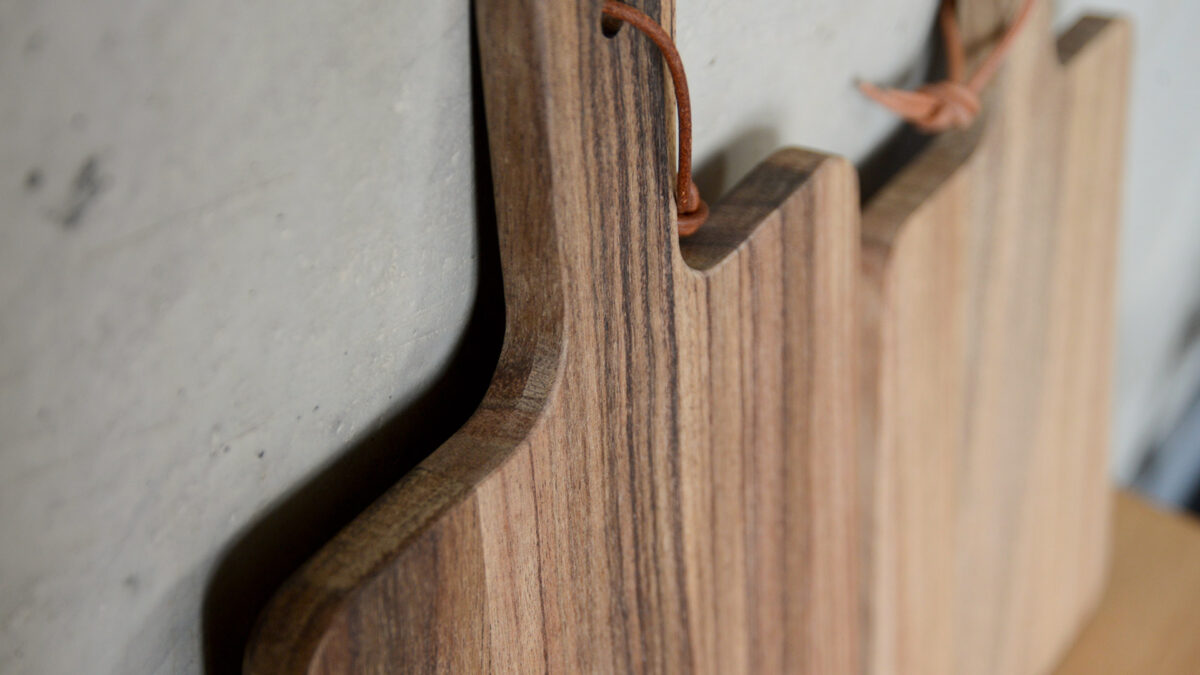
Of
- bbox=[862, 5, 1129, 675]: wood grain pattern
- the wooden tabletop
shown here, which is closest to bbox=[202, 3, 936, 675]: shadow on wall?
bbox=[862, 5, 1129, 675]: wood grain pattern

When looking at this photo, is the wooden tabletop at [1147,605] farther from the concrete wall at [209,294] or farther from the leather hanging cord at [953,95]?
the concrete wall at [209,294]

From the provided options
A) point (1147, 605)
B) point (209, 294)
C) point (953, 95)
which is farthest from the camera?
point (1147, 605)

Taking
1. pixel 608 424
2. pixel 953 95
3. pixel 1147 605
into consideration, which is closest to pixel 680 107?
pixel 608 424

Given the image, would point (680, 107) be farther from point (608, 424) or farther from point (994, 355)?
point (994, 355)

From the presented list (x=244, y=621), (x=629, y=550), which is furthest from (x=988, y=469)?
(x=244, y=621)

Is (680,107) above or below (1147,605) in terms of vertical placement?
above

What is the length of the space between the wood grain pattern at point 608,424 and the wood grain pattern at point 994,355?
1.7 inches

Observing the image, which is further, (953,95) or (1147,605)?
(1147,605)

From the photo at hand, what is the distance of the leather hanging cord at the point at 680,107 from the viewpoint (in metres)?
0.28

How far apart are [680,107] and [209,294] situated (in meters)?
0.14

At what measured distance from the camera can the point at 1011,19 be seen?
1.60 feet

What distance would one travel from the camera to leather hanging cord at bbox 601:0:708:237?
0.91 ft

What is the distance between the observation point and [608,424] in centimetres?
31

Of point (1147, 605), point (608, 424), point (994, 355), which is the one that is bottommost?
point (1147, 605)
